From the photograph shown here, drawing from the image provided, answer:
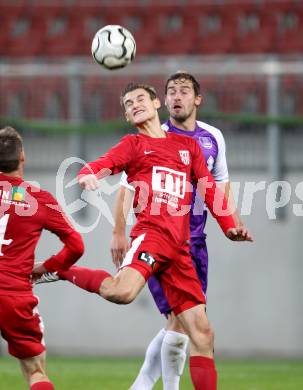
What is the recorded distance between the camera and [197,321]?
614 cm

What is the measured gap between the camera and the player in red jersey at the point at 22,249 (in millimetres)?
5836

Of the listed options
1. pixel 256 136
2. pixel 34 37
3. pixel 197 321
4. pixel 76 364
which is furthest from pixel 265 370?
pixel 34 37

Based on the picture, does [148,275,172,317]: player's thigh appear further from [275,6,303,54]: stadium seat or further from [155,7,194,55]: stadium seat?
[155,7,194,55]: stadium seat

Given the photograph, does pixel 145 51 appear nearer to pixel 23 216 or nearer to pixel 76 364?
pixel 76 364

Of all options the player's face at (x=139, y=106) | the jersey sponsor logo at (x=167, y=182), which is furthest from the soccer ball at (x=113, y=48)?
the jersey sponsor logo at (x=167, y=182)

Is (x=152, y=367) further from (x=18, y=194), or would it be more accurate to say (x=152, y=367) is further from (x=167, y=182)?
(x=18, y=194)

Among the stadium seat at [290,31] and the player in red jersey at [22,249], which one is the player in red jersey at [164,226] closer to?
the player in red jersey at [22,249]

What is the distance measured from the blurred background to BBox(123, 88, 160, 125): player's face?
21.7ft

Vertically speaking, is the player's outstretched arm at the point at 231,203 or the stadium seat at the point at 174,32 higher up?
the stadium seat at the point at 174,32

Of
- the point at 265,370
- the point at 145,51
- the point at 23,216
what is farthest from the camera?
the point at 145,51

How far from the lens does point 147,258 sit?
6.02 m

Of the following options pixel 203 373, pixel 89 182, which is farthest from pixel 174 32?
pixel 89 182

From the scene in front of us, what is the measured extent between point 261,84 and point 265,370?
402 cm

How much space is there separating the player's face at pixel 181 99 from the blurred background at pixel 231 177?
6.05m
